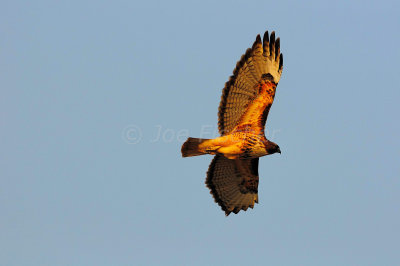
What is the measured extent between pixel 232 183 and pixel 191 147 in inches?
80.5

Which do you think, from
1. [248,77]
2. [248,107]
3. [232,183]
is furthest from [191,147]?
[232,183]

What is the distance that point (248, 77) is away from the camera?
14047 mm

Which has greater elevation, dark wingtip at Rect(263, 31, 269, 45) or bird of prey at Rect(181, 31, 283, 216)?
dark wingtip at Rect(263, 31, 269, 45)

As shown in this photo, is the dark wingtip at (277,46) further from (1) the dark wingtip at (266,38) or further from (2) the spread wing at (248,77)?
(1) the dark wingtip at (266,38)

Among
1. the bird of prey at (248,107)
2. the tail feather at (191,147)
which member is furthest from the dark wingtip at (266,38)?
the tail feather at (191,147)

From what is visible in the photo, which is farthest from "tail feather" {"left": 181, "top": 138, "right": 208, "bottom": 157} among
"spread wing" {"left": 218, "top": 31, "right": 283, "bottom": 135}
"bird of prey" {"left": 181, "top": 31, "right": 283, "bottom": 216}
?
"spread wing" {"left": 218, "top": 31, "right": 283, "bottom": 135}

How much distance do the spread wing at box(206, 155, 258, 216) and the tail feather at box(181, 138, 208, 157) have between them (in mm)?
1354

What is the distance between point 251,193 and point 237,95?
2643 mm

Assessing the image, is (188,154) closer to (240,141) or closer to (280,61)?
(240,141)

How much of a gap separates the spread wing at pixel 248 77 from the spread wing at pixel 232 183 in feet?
4.25

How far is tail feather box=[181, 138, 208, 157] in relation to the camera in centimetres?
1383

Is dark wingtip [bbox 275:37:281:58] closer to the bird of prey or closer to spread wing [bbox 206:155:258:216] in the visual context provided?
the bird of prey

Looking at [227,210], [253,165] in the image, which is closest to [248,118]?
[253,165]

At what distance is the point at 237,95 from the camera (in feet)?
46.4
